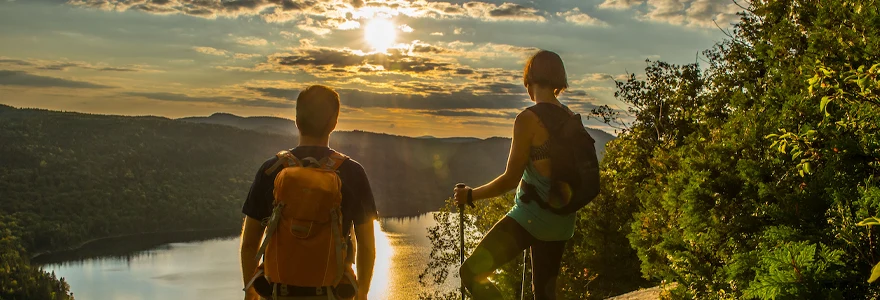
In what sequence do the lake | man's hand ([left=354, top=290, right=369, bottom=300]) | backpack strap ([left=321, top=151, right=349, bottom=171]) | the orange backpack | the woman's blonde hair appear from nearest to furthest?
the orange backpack → backpack strap ([left=321, top=151, right=349, bottom=171]) → man's hand ([left=354, top=290, right=369, bottom=300]) → the woman's blonde hair → the lake

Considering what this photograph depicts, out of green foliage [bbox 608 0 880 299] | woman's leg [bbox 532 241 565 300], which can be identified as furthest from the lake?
woman's leg [bbox 532 241 565 300]

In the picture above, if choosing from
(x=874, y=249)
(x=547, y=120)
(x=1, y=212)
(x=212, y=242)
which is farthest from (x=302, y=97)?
(x=1, y=212)

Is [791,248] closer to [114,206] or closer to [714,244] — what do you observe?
[714,244]

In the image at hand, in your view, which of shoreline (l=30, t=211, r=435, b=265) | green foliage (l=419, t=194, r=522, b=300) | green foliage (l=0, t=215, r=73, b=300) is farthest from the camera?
shoreline (l=30, t=211, r=435, b=265)

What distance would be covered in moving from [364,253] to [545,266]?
1064mm

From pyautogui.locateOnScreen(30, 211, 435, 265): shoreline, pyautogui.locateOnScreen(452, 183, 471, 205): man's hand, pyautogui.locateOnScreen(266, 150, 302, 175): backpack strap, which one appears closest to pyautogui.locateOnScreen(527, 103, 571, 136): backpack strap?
pyautogui.locateOnScreen(452, 183, 471, 205): man's hand

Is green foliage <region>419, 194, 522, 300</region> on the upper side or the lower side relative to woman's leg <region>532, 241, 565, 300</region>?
lower

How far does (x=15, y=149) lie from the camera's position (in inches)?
7820

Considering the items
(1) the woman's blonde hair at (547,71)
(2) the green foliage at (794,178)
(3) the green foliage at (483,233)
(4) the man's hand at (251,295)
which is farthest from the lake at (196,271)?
(4) the man's hand at (251,295)

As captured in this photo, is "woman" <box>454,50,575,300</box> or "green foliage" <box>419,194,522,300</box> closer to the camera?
"woman" <box>454,50,575,300</box>

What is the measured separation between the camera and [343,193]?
10.4ft

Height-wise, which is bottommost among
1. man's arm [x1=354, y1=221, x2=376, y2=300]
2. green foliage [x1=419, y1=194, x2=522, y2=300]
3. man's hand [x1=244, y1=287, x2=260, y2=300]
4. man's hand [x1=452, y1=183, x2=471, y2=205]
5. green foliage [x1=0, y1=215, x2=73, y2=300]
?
green foliage [x1=0, y1=215, x2=73, y2=300]

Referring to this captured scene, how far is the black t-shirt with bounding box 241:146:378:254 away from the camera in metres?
3.15

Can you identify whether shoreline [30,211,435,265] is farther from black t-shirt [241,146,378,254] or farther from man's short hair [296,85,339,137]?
man's short hair [296,85,339,137]
